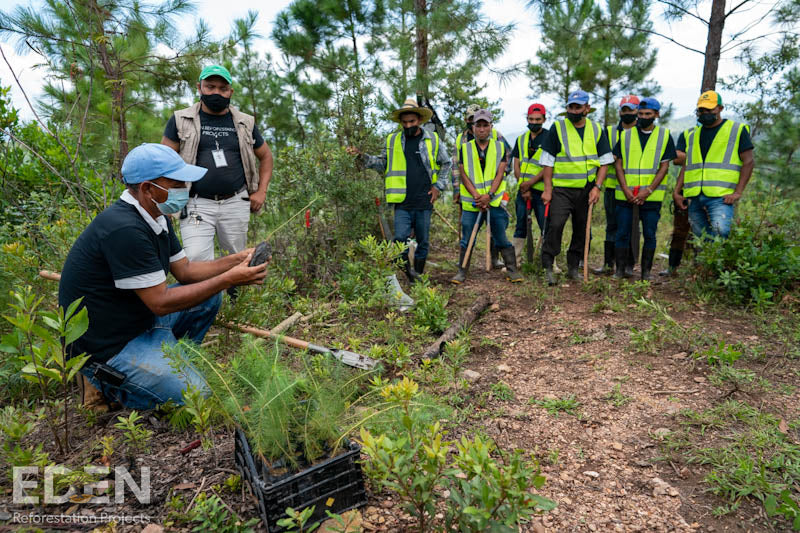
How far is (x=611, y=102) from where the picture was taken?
12.7 metres

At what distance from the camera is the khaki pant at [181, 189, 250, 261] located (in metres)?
4.00

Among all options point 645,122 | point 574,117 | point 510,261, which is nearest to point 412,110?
point 574,117

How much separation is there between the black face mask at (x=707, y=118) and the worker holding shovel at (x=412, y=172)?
268 centimetres

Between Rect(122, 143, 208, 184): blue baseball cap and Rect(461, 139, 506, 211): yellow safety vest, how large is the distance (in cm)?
378

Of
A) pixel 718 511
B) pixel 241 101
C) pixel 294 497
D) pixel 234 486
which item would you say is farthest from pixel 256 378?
pixel 241 101

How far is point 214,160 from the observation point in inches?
159

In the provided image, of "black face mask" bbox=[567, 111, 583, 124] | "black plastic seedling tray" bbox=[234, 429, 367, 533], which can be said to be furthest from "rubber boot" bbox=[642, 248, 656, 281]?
"black plastic seedling tray" bbox=[234, 429, 367, 533]

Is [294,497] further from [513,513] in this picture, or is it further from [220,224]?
[220,224]

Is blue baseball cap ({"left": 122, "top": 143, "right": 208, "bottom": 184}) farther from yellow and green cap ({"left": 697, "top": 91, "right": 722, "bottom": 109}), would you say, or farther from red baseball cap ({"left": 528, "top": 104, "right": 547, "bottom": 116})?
yellow and green cap ({"left": 697, "top": 91, "right": 722, "bottom": 109})

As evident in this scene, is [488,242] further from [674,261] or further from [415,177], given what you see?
[674,261]

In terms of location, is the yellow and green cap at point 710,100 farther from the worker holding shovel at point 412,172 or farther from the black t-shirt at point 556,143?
the worker holding shovel at point 412,172

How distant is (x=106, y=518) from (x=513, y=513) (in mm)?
1684

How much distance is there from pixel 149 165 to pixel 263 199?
172 cm

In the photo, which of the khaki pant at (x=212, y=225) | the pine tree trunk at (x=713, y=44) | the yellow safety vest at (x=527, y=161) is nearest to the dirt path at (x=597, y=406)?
the yellow safety vest at (x=527, y=161)
